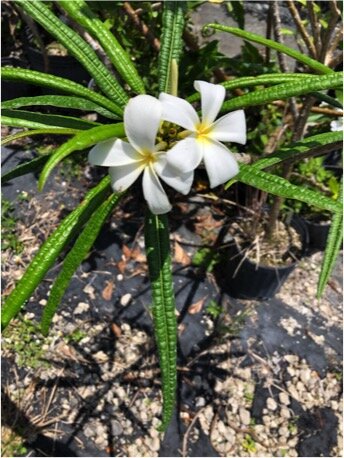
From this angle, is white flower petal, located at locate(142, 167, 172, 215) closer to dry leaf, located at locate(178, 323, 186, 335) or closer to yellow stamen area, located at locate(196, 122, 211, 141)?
yellow stamen area, located at locate(196, 122, 211, 141)

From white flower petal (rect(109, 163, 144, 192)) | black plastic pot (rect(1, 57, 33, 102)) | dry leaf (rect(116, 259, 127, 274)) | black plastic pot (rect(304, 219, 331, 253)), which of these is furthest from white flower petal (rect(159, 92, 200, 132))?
black plastic pot (rect(1, 57, 33, 102))

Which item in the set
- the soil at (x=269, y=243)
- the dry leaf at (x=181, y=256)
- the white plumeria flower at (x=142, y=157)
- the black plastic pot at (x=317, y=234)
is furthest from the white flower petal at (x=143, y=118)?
the black plastic pot at (x=317, y=234)

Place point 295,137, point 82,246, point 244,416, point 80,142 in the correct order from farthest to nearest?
point 244,416 < point 295,137 < point 82,246 < point 80,142

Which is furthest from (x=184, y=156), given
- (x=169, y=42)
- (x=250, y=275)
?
(x=250, y=275)

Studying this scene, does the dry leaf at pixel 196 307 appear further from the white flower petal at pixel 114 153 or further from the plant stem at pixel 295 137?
the white flower petal at pixel 114 153

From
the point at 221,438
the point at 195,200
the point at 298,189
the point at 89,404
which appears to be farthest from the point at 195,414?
the point at 298,189

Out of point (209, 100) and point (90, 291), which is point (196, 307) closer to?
point (90, 291)
